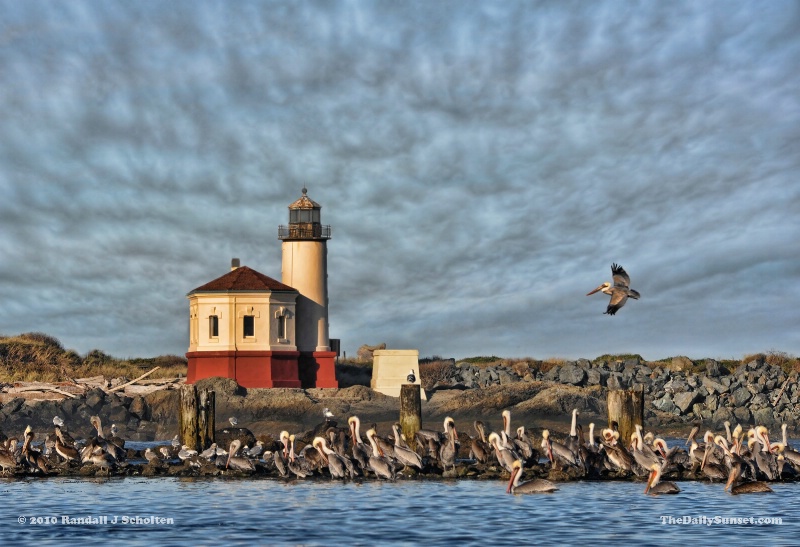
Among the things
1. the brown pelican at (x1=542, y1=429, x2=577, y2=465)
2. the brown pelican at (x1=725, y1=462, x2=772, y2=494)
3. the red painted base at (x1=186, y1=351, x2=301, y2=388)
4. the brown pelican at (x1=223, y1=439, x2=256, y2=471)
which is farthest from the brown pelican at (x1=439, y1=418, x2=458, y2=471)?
the red painted base at (x1=186, y1=351, x2=301, y2=388)

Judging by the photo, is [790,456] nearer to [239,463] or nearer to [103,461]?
[239,463]

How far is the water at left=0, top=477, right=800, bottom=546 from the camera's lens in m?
21.2

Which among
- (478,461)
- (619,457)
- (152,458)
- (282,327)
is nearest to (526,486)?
(619,457)

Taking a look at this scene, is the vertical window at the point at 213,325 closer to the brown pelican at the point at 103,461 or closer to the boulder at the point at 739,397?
the boulder at the point at 739,397

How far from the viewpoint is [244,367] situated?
5884 centimetres

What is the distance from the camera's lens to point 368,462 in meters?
29.8

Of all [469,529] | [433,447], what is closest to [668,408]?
[433,447]

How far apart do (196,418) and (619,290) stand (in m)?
12.9

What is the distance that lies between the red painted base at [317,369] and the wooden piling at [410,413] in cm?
2717

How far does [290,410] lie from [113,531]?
33.7m

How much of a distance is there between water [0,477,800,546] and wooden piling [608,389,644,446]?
14.1ft

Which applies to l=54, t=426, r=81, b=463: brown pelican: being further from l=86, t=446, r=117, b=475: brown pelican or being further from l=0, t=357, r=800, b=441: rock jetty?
l=0, t=357, r=800, b=441: rock jetty

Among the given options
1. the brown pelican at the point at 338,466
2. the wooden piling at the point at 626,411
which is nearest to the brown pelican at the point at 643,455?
the wooden piling at the point at 626,411

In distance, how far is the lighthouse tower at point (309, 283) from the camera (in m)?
61.2
